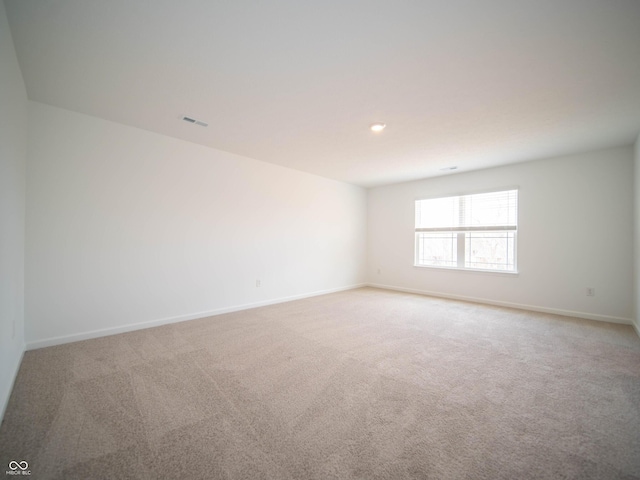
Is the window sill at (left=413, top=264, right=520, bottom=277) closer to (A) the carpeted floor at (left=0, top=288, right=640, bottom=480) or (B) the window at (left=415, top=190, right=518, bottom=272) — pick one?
(B) the window at (left=415, top=190, right=518, bottom=272)

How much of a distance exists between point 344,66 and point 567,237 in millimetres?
4457

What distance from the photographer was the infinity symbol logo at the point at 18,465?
1.32m

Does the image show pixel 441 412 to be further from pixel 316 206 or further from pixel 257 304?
pixel 316 206

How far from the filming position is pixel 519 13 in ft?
5.36

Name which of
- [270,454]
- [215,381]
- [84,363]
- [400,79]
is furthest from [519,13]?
[84,363]

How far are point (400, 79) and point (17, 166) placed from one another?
11.3 ft

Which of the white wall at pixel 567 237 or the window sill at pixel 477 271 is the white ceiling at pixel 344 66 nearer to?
the white wall at pixel 567 237

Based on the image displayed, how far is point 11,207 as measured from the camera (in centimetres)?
215

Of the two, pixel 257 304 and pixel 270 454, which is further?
pixel 257 304

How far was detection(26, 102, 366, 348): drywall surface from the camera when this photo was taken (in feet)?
9.33

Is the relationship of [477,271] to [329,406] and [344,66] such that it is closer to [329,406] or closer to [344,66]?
[329,406]

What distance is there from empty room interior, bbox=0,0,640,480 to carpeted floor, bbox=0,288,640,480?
0.02 m

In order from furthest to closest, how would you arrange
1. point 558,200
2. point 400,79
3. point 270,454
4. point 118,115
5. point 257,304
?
point 257,304
point 558,200
point 118,115
point 400,79
point 270,454

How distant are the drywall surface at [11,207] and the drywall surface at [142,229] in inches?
8.6
